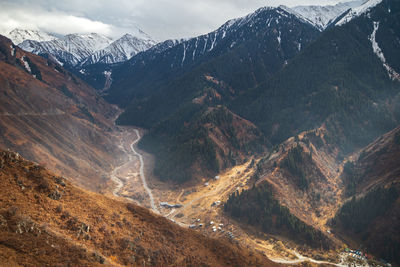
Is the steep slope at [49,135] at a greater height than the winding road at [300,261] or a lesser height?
greater

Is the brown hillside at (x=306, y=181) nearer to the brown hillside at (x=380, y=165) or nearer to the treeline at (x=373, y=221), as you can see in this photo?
the treeline at (x=373, y=221)

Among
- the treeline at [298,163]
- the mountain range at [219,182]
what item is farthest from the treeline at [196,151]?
the treeline at [298,163]

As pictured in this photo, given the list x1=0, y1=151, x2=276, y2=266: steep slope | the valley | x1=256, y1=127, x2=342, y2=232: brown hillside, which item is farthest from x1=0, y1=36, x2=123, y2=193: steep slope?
x1=256, y1=127, x2=342, y2=232: brown hillside

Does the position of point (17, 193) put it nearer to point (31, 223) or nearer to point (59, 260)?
point (31, 223)

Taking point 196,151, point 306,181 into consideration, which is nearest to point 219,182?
point 196,151

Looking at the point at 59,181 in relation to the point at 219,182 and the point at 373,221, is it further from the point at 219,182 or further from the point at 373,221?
the point at 219,182

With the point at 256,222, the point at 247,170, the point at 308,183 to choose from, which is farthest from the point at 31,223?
the point at 247,170

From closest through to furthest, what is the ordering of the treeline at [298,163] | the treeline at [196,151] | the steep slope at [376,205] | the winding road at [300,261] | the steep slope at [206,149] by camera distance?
the winding road at [300,261], the steep slope at [376,205], the treeline at [298,163], the treeline at [196,151], the steep slope at [206,149]
